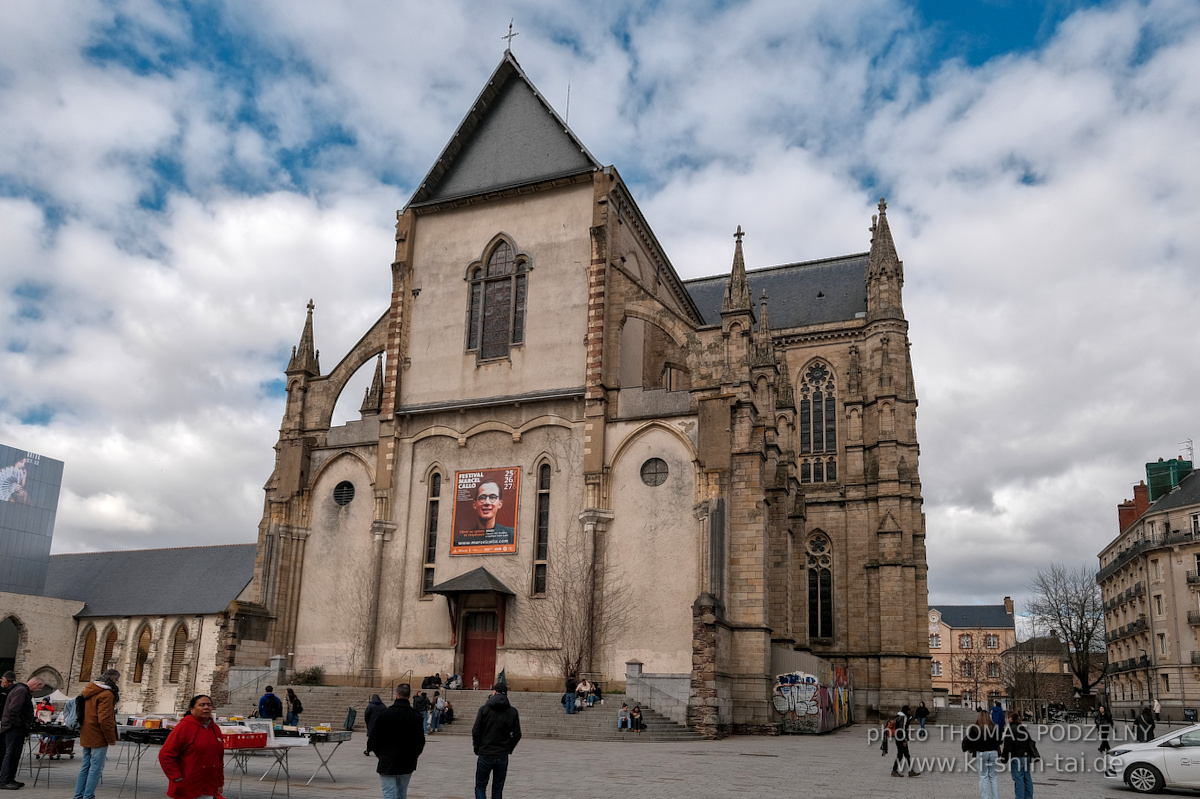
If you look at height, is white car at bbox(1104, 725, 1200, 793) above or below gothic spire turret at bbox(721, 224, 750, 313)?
below

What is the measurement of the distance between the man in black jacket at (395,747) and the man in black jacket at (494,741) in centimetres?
116

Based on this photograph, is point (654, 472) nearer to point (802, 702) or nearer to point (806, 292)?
point (802, 702)

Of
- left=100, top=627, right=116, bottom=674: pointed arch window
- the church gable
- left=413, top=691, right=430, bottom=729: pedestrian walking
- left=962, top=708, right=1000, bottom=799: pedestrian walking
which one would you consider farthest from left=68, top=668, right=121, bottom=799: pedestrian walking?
left=100, top=627, right=116, bottom=674: pointed arch window

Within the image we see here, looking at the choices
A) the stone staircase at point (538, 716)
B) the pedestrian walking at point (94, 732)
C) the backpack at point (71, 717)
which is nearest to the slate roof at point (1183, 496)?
the stone staircase at point (538, 716)

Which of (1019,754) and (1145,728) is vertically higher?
(1019,754)

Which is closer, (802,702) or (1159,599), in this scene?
(802,702)

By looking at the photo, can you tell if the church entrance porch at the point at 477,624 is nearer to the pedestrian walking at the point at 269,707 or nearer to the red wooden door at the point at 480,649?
the red wooden door at the point at 480,649

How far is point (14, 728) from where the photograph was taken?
12.2 meters

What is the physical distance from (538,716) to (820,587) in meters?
25.7

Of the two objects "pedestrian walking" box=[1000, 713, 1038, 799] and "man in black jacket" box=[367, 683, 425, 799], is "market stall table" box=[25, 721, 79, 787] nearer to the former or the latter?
"man in black jacket" box=[367, 683, 425, 799]

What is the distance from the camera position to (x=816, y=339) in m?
51.2

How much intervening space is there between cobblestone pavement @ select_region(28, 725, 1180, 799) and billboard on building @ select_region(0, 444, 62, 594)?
1439 inches

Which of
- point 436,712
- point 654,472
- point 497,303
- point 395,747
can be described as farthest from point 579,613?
point 395,747

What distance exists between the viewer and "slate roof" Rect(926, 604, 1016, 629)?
102 meters
